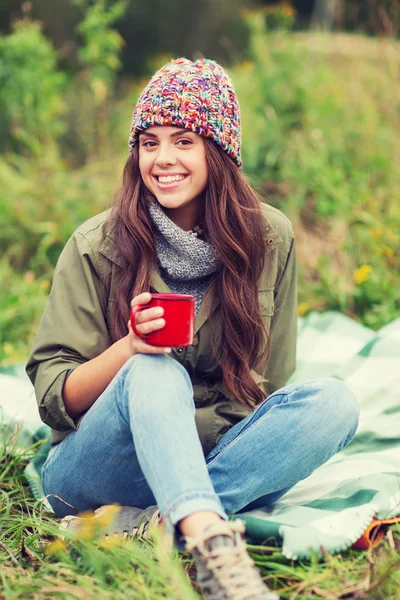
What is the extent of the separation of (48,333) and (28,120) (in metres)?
3.42

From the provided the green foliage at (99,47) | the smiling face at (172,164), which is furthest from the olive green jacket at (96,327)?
the green foliage at (99,47)

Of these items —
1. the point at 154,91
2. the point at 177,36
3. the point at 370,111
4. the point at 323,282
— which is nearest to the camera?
Result: the point at 154,91

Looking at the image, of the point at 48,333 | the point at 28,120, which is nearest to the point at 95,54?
the point at 28,120

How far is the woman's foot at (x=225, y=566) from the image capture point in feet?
5.67

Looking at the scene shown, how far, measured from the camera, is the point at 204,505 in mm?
1838

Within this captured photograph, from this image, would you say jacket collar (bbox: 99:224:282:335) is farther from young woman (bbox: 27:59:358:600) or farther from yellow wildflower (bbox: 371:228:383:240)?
yellow wildflower (bbox: 371:228:383:240)

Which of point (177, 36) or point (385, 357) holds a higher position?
point (177, 36)

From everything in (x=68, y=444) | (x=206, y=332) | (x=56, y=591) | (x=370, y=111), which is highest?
(x=370, y=111)

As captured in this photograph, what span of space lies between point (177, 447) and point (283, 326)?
96 cm

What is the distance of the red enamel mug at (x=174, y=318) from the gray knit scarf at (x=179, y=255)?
51 centimetres

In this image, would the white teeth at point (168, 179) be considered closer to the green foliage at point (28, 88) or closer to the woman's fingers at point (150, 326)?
the woman's fingers at point (150, 326)

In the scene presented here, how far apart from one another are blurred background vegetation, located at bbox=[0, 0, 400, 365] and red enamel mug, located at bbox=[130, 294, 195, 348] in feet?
6.50

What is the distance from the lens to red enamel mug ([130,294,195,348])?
1914 mm

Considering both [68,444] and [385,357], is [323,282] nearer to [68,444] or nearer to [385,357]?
[385,357]
